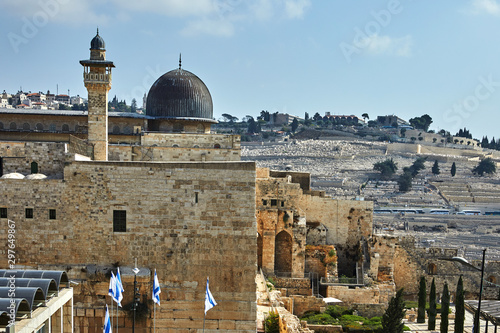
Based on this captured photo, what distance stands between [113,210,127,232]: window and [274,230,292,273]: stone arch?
1195 centimetres

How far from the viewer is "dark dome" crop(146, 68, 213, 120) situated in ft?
82.2

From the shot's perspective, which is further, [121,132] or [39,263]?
[121,132]

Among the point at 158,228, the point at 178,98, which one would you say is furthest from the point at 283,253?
the point at 158,228

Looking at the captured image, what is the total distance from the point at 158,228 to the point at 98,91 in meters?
7.21

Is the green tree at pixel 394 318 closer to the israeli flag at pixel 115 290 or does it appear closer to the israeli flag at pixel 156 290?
the israeli flag at pixel 156 290

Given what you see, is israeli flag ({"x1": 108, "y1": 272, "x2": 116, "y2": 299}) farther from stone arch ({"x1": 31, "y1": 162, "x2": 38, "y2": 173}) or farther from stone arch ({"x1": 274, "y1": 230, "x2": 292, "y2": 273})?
stone arch ({"x1": 274, "y1": 230, "x2": 292, "y2": 273})

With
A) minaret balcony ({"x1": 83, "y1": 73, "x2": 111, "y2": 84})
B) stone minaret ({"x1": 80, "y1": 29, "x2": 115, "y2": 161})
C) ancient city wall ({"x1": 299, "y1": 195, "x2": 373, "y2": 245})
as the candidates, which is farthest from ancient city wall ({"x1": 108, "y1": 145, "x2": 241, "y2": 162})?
ancient city wall ({"x1": 299, "y1": 195, "x2": 373, "y2": 245})

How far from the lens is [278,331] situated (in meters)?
16.6

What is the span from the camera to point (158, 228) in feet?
42.7

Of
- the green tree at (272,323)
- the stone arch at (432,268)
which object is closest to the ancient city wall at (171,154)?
the green tree at (272,323)

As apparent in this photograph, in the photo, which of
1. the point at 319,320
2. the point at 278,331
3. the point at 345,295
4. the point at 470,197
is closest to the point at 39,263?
the point at 278,331

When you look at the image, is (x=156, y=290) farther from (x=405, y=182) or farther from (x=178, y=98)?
(x=405, y=182)

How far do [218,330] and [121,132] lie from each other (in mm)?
13173

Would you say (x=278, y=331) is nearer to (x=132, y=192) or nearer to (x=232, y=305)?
(x=232, y=305)
